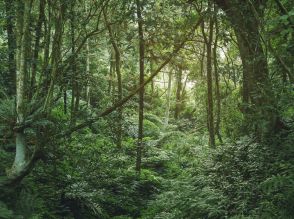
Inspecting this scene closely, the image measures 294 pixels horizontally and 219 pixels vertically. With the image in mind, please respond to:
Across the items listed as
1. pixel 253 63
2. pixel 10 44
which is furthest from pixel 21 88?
pixel 253 63

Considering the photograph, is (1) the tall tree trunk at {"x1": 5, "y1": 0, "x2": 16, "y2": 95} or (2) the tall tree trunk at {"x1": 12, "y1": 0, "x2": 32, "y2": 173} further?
(1) the tall tree trunk at {"x1": 5, "y1": 0, "x2": 16, "y2": 95}

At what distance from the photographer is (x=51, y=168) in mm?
9133

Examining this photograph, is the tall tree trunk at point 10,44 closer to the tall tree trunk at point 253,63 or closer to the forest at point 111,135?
the forest at point 111,135

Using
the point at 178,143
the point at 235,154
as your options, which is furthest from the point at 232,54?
the point at 235,154

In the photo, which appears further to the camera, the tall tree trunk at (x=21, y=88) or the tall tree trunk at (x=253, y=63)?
the tall tree trunk at (x=253, y=63)

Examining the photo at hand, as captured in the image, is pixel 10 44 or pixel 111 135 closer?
pixel 10 44

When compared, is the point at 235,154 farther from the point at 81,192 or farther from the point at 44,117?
the point at 44,117

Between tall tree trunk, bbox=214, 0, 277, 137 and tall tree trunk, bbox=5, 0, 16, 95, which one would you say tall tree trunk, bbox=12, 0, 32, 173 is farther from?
tall tree trunk, bbox=214, 0, 277, 137

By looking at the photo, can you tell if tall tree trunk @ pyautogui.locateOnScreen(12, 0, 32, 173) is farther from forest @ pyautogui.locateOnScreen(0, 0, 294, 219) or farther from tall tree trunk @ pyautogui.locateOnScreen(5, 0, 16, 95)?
tall tree trunk @ pyautogui.locateOnScreen(5, 0, 16, 95)

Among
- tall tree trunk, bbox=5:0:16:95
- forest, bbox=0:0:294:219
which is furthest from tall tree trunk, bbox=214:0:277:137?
tall tree trunk, bbox=5:0:16:95

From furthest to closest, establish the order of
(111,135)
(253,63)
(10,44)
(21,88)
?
1. (111,135)
2. (10,44)
3. (253,63)
4. (21,88)

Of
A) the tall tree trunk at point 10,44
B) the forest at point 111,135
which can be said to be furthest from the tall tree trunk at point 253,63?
the tall tree trunk at point 10,44

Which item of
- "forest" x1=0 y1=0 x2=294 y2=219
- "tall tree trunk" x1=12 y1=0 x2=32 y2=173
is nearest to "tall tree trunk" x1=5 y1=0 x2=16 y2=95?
"forest" x1=0 y1=0 x2=294 y2=219

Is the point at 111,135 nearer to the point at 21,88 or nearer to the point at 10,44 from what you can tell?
the point at 10,44
